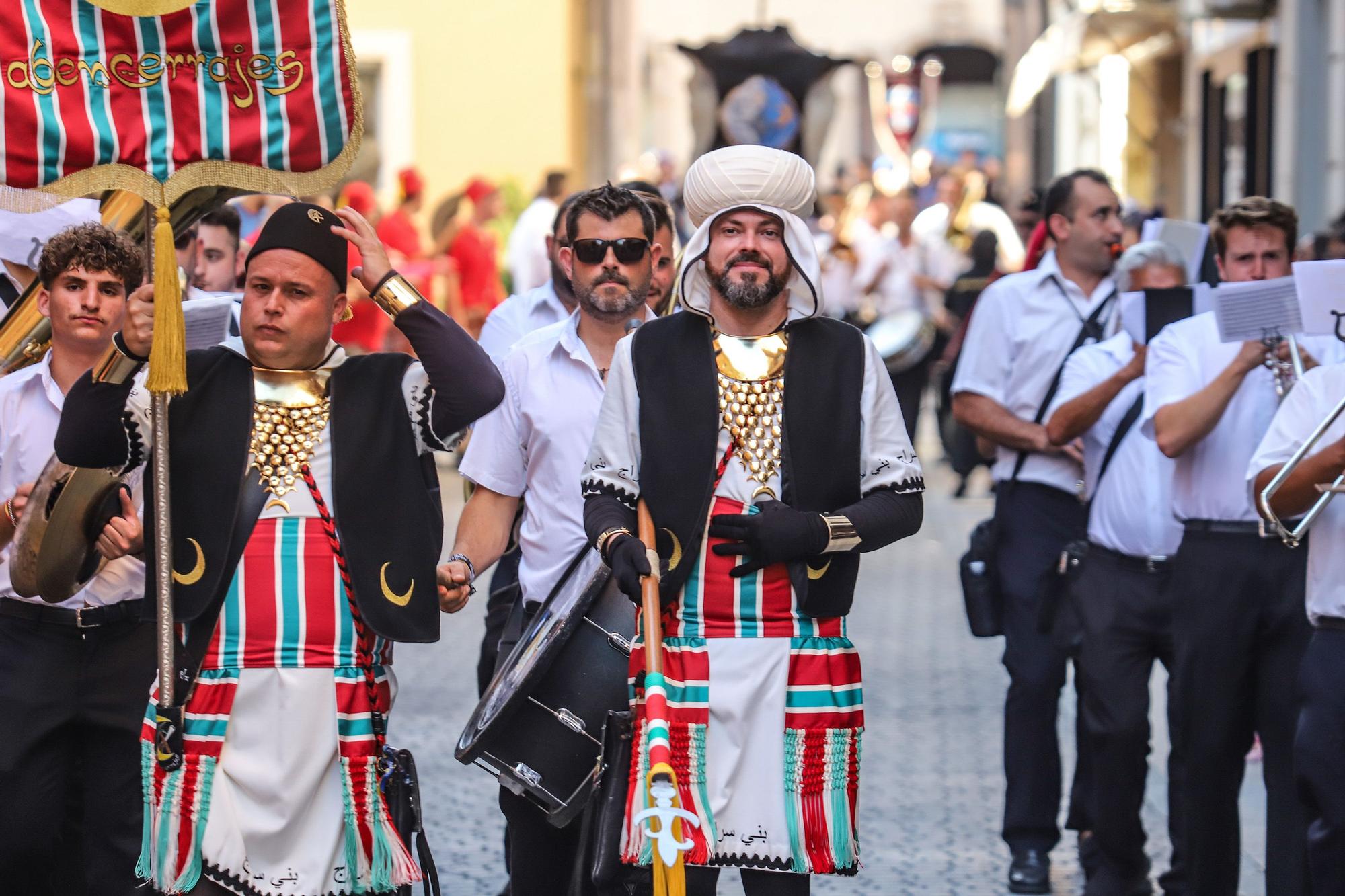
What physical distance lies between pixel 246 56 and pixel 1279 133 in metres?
14.2

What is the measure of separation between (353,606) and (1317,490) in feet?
7.46

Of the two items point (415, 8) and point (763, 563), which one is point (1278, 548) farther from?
point (415, 8)

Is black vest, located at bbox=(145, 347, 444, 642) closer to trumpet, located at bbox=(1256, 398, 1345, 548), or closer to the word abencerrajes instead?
the word abencerrajes

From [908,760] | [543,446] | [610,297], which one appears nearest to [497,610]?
[543,446]

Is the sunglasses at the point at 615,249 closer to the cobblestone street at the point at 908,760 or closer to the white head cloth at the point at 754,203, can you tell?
the white head cloth at the point at 754,203

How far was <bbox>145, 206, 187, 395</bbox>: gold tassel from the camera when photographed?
4.79m

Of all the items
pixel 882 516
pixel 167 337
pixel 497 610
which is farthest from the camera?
pixel 497 610

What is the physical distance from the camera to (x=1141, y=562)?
22.6ft

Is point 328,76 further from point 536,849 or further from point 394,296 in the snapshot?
point 536,849

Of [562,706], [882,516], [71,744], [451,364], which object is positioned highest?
[451,364]

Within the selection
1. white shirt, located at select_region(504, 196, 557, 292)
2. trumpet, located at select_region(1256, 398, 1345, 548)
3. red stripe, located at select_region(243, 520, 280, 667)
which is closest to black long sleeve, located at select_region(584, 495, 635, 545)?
red stripe, located at select_region(243, 520, 280, 667)

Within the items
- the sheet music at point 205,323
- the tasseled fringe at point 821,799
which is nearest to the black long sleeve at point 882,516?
the tasseled fringe at point 821,799

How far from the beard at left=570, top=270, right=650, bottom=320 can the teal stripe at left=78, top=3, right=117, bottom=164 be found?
1.39 metres

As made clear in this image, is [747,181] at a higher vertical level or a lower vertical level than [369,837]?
higher
